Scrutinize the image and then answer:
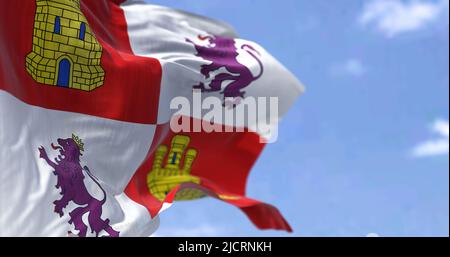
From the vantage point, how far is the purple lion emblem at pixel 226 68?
7.86 metres

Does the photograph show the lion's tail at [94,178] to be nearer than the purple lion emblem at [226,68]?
Yes

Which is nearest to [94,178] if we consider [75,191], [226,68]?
[75,191]

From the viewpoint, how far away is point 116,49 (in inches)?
283

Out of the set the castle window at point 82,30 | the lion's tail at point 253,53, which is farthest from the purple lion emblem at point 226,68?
the castle window at point 82,30

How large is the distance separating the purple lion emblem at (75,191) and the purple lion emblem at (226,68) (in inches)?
86.1

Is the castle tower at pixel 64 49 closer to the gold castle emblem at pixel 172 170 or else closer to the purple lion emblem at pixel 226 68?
the gold castle emblem at pixel 172 170

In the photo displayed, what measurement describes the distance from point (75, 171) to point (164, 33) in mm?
2595

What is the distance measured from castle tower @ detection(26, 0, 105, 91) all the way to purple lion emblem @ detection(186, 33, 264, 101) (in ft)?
5.48

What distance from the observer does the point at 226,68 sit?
801cm

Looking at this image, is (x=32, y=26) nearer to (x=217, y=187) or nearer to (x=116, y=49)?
(x=116, y=49)

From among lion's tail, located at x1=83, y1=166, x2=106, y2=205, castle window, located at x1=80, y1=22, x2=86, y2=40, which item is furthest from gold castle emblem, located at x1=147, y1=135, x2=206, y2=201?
castle window, located at x1=80, y1=22, x2=86, y2=40

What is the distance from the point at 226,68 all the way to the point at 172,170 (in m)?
1.41

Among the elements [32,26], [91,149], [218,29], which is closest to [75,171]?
[91,149]
